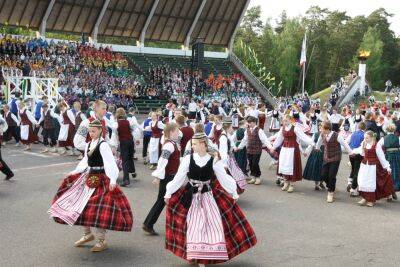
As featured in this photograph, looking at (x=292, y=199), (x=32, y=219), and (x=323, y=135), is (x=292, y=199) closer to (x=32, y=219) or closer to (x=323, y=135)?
(x=323, y=135)

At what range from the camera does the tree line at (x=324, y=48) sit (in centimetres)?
6794

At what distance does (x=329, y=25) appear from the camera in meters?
78.8

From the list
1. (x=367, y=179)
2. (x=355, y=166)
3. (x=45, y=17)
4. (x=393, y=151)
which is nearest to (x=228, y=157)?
(x=367, y=179)

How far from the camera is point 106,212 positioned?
249 inches

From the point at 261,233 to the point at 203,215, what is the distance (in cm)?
200

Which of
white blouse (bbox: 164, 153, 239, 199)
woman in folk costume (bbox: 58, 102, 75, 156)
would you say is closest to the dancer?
woman in folk costume (bbox: 58, 102, 75, 156)

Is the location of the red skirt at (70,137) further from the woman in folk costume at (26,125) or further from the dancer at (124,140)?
the dancer at (124,140)

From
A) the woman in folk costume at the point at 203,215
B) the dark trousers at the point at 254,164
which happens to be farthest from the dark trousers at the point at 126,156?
the woman in folk costume at the point at 203,215

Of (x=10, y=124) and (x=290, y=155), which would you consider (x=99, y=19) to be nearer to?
(x=10, y=124)

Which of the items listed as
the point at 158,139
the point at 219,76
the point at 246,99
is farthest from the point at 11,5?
the point at 158,139

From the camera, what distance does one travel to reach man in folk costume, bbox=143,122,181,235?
701 cm

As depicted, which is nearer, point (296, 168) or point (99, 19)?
point (296, 168)

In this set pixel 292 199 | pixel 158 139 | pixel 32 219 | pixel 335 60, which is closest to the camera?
pixel 32 219

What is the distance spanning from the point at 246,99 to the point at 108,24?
11.9 metres
